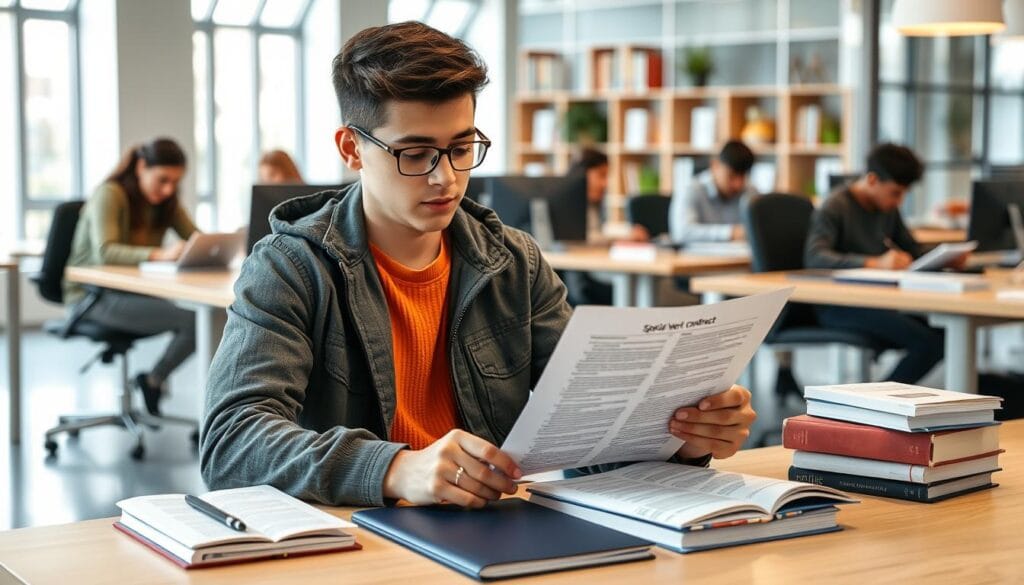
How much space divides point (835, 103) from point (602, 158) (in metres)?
2.37

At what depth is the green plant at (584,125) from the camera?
387 inches

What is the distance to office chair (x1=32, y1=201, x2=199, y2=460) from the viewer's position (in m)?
4.75

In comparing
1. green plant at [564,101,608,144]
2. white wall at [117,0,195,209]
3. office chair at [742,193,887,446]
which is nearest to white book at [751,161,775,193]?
green plant at [564,101,608,144]

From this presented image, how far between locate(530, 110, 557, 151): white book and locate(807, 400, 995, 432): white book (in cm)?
855

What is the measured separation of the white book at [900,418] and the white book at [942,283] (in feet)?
6.79

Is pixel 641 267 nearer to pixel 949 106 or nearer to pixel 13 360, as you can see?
pixel 13 360

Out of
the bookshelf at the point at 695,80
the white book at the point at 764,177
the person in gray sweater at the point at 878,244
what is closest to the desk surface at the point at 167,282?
the person in gray sweater at the point at 878,244

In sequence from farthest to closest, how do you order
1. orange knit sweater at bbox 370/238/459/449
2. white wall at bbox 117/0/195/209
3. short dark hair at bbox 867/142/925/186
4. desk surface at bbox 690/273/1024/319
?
white wall at bbox 117/0/195/209 < short dark hair at bbox 867/142/925/186 < desk surface at bbox 690/273/1024/319 < orange knit sweater at bbox 370/238/459/449

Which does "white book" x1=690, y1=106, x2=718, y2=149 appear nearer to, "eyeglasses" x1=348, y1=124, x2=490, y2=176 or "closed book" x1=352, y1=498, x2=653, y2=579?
"eyeglasses" x1=348, y1=124, x2=490, y2=176

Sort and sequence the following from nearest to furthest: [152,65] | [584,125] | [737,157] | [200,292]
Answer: [200,292], [737,157], [152,65], [584,125]

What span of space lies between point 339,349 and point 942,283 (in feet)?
7.83

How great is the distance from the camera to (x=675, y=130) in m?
9.45

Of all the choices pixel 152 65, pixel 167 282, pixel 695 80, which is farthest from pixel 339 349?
pixel 695 80

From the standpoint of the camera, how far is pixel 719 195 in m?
6.70
